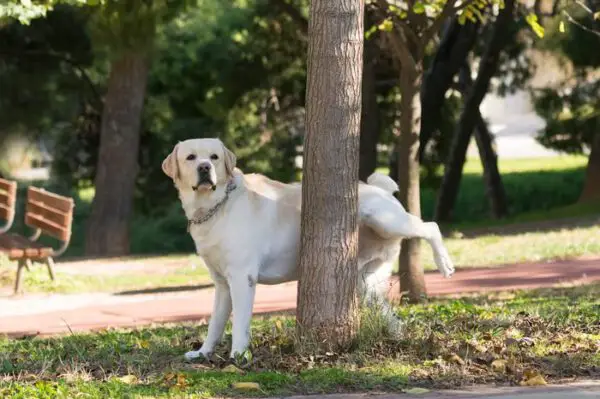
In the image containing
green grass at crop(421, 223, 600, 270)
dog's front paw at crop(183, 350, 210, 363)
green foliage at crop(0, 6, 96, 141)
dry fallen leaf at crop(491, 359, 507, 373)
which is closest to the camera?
dry fallen leaf at crop(491, 359, 507, 373)

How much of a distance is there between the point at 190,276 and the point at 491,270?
413 centimetres

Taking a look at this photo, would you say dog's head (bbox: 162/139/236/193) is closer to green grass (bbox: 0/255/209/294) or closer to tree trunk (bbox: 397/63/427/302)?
tree trunk (bbox: 397/63/427/302)

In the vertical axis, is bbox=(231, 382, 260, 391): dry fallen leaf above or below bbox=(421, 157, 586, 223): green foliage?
above

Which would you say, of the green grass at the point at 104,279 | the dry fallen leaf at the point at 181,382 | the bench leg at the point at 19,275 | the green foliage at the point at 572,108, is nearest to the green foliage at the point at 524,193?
the green foliage at the point at 572,108

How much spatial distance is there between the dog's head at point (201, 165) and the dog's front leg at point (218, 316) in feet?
2.37

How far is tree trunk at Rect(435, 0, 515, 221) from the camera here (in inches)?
1021

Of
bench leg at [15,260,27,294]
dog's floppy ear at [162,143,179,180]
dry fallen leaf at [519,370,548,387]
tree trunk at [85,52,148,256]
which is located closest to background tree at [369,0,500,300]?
dog's floppy ear at [162,143,179,180]

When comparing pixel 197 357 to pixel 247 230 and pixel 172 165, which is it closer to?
pixel 247 230

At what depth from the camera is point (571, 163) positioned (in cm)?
4275

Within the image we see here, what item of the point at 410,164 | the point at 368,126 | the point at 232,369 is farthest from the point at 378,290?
the point at 368,126

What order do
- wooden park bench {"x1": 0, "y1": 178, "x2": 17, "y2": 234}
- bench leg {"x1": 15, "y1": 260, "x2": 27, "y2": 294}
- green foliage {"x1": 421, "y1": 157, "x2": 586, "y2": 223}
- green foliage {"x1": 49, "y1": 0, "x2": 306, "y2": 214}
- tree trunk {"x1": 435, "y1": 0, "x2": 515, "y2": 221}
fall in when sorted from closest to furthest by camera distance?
bench leg {"x1": 15, "y1": 260, "x2": 27, "y2": 294}, wooden park bench {"x1": 0, "y1": 178, "x2": 17, "y2": 234}, tree trunk {"x1": 435, "y1": 0, "x2": 515, "y2": 221}, green foliage {"x1": 49, "y1": 0, "x2": 306, "y2": 214}, green foliage {"x1": 421, "y1": 157, "x2": 586, "y2": 223}

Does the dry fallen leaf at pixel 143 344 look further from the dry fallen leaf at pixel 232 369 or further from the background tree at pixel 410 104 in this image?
the background tree at pixel 410 104

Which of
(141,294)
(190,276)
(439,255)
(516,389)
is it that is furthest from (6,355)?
(190,276)

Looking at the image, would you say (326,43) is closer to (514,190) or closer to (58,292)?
(58,292)
